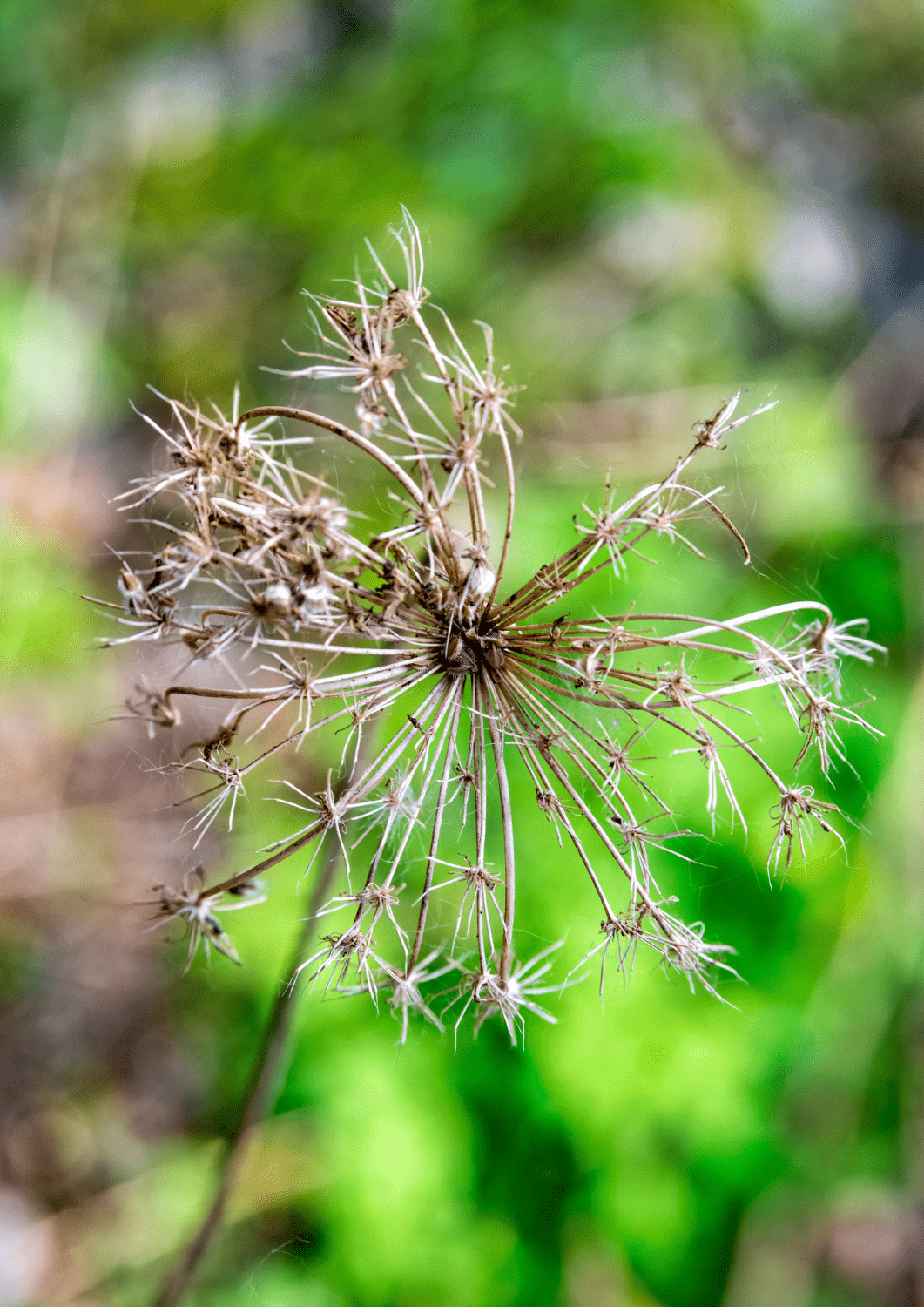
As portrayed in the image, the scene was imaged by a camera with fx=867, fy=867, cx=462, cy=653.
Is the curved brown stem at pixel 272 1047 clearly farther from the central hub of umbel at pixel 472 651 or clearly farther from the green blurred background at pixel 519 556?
the central hub of umbel at pixel 472 651

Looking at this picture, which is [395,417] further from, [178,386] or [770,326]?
[770,326]

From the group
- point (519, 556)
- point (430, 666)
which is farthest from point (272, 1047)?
point (519, 556)

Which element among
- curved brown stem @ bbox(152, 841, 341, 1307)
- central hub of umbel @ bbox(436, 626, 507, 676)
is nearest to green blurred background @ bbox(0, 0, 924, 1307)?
curved brown stem @ bbox(152, 841, 341, 1307)

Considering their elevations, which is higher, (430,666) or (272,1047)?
(430,666)

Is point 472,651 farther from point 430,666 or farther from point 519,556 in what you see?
point 519,556

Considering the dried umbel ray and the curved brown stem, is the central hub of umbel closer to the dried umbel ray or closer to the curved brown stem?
the dried umbel ray

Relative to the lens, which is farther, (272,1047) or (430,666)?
(272,1047)

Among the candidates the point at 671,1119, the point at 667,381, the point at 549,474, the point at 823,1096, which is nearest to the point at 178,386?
the point at 549,474
